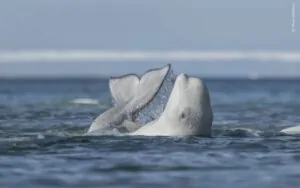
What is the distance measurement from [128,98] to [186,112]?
255 centimetres

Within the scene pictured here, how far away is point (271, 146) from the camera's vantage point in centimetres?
2541

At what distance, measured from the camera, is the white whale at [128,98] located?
26.3 meters

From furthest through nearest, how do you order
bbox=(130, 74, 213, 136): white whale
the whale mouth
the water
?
1. the whale mouth
2. bbox=(130, 74, 213, 136): white whale
3. the water

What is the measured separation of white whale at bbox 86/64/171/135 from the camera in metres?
26.3

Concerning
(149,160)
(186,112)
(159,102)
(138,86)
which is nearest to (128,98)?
(138,86)

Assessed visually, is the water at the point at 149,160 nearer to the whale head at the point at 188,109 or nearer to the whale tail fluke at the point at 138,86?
the whale head at the point at 188,109

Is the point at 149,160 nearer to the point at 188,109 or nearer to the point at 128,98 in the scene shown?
the point at 188,109

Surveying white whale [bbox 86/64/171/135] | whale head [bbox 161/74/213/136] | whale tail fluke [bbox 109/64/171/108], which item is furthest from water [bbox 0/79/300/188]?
whale tail fluke [bbox 109/64/171/108]

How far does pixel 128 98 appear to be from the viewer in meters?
27.2

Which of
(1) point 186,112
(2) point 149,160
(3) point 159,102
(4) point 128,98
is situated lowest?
(2) point 149,160

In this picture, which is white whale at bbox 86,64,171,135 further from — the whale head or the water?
the whale head

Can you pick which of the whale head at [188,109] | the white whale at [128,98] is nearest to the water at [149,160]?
the whale head at [188,109]

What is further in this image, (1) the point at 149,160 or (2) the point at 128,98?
(2) the point at 128,98

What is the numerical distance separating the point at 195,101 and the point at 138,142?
1.53 meters
